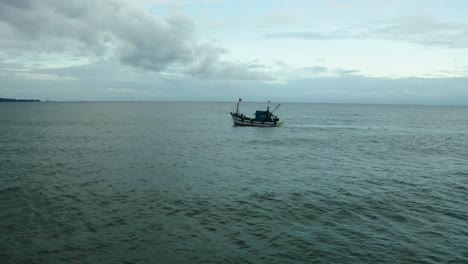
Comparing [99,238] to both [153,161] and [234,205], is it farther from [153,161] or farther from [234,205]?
[153,161]

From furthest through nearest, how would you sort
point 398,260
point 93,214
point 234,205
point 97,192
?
point 97,192 < point 234,205 < point 93,214 < point 398,260

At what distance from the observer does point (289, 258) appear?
46.3 feet

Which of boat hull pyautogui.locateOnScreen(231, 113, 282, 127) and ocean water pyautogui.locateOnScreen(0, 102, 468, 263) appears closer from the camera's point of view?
ocean water pyautogui.locateOnScreen(0, 102, 468, 263)

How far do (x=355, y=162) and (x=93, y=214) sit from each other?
1084 inches

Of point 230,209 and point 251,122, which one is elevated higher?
point 251,122

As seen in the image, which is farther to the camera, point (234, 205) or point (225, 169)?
point (225, 169)

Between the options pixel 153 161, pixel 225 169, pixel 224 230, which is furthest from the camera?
pixel 153 161

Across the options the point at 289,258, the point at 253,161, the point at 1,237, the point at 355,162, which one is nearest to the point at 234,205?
the point at 289,258

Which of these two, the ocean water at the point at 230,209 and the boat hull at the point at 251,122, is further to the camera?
the boat hull at the point at 251,122

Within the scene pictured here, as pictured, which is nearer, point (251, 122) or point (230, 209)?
point (230, 209)

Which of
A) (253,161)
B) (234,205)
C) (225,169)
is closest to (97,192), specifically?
(234,205)

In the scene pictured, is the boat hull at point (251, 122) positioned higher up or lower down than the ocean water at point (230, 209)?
higher up

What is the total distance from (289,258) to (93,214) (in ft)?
37.1

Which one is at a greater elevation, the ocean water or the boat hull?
the boat hull
